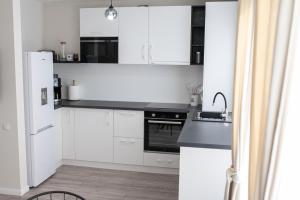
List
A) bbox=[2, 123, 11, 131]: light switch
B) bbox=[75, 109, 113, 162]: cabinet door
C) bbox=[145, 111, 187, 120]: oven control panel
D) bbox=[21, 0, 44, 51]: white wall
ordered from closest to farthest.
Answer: bbox=[2, 123, 11, 131]: light switch < bbox=[145, 111, 187, 120]: oven control panel < bbox=[75, 109, 113, 162]: cabinet door < bbox=[21, 0, 44, 51]: white wall

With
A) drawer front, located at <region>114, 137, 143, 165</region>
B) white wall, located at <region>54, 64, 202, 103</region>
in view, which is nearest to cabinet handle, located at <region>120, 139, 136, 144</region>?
drawer front, located at <region>114, 137, 143, 165</region>

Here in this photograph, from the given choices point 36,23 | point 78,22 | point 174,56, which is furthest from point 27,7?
point 174,56

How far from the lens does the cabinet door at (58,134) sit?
4469mm

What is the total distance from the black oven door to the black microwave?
1.16 metres

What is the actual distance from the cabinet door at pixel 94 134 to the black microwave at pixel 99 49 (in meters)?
0.81

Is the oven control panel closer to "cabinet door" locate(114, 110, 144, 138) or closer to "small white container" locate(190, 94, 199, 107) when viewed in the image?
"cabinet door" locate(114, 110, 144, 138)

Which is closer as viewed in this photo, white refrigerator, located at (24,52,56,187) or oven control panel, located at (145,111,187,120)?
white refrigerator, located at (24,52,56,187)

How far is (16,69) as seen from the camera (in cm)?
355

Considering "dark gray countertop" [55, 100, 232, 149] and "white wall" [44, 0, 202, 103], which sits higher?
"white wall" [44, 0, 202, 103]

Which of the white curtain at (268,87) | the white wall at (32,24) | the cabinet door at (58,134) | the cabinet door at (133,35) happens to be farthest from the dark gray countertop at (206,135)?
the white wall at (32,24)

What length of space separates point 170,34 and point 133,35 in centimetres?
57

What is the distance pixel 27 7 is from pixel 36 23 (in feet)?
1.07

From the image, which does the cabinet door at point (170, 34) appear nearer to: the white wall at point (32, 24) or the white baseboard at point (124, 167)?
the white baseboard at point (124, 167)

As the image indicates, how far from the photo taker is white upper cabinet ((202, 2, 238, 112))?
12.9ft
